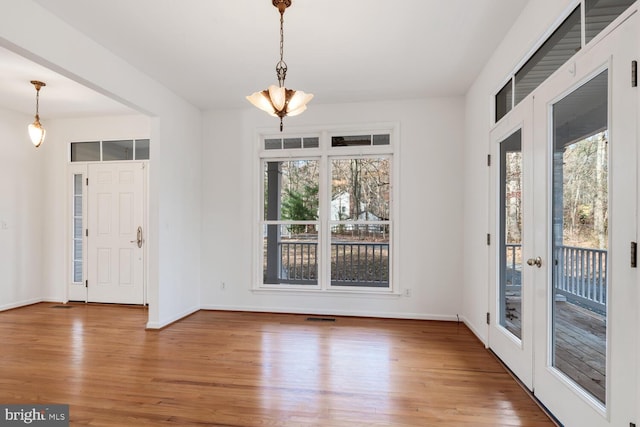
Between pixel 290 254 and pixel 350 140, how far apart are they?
185 centimetres

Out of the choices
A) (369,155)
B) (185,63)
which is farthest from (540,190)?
(185,63)

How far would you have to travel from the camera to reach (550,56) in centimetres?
233

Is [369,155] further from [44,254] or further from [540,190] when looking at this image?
[44,254]

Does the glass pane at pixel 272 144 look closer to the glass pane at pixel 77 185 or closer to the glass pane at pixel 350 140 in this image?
the glass pane at pixel 350 140

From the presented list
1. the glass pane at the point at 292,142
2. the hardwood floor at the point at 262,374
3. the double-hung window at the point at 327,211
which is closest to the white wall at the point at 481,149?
the hardwood floor at the point at 262,374

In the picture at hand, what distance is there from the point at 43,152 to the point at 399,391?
246 inches

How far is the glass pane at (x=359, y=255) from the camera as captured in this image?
4723mm

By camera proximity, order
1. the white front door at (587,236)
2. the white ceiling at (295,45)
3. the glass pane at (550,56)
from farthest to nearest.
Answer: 1. the white ceiling at (295,45)
2. the glass pane at (550,56)
3. the white front door at (587,236)

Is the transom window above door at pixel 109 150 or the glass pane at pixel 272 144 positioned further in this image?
the transom window above door at pixel 109 150

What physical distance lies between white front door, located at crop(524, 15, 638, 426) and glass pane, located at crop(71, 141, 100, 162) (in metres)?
5.89

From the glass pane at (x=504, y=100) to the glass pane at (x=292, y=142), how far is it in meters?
2.57

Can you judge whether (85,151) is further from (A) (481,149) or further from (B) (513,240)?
(B) (513,240)

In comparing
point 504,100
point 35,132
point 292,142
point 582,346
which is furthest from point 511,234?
point 35,132

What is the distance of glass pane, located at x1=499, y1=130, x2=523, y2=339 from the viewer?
2.77 m
